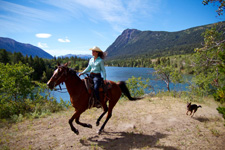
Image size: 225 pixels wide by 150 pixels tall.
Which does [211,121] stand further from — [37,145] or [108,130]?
[37,145]

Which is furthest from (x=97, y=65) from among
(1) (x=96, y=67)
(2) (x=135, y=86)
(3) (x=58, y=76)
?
(2) (x=135, y=86)

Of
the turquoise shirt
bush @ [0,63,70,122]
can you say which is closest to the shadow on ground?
the turquoise shirt

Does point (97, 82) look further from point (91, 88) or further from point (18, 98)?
point (18, 98)

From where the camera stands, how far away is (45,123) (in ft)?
19.7

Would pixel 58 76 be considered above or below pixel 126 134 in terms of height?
above

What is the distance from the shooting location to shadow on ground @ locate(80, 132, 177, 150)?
3.99m

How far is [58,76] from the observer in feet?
13.0

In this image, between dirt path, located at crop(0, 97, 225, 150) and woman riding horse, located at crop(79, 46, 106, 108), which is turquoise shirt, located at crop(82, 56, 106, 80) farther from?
dirt path, located at crop(0, 97, 225, 150)

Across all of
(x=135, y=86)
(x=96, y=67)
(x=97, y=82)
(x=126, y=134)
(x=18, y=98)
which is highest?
(x=96, y=67)

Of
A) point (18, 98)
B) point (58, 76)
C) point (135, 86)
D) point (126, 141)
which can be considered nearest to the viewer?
point (58, 76)

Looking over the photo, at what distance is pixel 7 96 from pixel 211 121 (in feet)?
40.0

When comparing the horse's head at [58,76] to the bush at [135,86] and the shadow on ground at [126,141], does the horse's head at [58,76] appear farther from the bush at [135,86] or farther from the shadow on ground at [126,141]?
the bush at [135,86]

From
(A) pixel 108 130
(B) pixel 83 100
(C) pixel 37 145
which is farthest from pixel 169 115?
(C) pixel 37 145

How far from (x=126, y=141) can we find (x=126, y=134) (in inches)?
20.9
